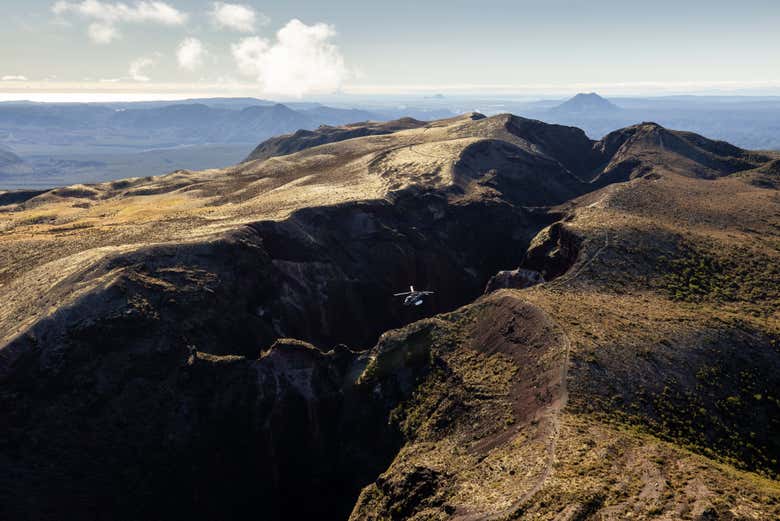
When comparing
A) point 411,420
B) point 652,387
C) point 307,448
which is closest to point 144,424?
point 307,448

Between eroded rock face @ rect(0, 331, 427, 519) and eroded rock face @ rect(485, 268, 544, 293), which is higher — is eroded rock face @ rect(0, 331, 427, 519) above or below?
below

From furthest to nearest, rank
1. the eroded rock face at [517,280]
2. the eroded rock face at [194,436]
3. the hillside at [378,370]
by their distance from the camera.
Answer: the eroded rock face at [517,280] → the eroded rock face at [194,436] → the hillside at [378,370]

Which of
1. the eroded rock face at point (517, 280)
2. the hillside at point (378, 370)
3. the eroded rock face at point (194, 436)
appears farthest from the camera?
the eroded rock face at point (517, 280)

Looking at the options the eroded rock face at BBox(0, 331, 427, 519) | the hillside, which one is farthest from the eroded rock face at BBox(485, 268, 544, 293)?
the eroded rock face at BBox(0, 331, 427, 519)

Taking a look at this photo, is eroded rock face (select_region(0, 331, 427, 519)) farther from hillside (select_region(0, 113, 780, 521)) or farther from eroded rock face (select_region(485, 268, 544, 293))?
eroded rock face (select_region(485, 268, 544, 293))

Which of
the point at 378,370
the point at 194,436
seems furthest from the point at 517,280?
the point at 194,436

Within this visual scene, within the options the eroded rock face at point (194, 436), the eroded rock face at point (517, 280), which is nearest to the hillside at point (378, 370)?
the eroded rock face at point (194, 436)

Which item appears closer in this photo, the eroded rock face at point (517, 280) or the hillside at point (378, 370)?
the hillside at point (378, 370)

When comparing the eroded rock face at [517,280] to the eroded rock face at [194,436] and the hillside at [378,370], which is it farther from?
the eroded rock face at [194,436]

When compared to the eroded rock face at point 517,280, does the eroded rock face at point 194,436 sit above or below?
below

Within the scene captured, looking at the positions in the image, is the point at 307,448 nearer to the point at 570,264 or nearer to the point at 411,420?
the point at 411,420
